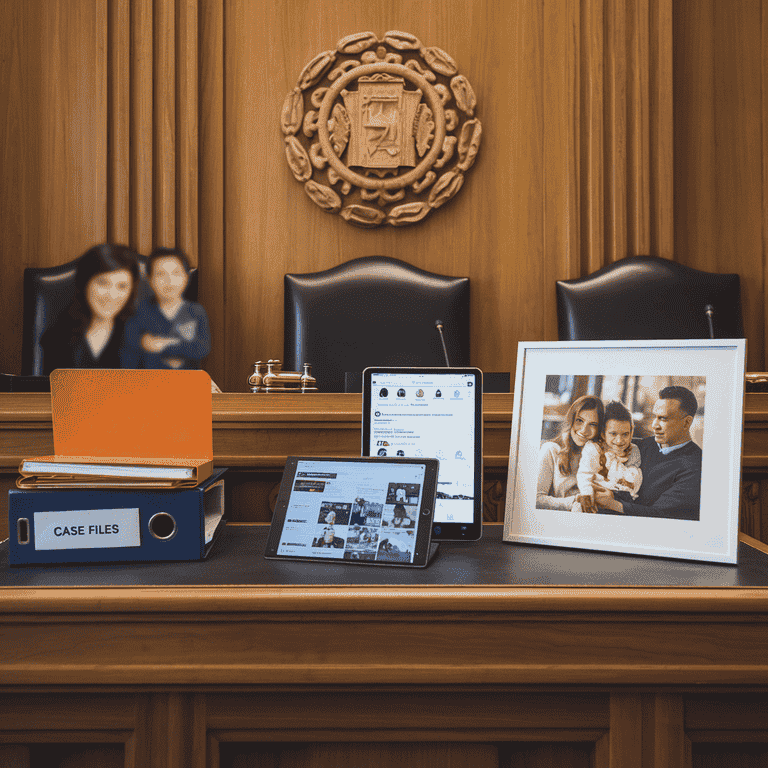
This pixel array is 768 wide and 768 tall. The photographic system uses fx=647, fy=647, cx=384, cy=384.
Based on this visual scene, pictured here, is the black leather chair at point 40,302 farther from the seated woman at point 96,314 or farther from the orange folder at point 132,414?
the orange folder at point 132,414

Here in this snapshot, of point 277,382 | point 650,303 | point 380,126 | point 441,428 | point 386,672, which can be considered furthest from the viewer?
point 380,126

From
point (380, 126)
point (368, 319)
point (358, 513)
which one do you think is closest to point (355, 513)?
point (358, 513)

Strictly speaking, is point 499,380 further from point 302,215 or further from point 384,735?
point 302,215

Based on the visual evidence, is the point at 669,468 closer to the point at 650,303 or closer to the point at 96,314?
the point at 650,303

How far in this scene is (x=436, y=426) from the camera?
2.70ft

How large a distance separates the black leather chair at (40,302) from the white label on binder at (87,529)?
203cm

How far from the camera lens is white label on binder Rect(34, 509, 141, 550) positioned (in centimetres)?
70

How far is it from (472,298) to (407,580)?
2.29m

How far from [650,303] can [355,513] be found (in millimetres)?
2133

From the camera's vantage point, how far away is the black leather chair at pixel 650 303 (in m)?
2.48

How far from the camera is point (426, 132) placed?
8.90ft

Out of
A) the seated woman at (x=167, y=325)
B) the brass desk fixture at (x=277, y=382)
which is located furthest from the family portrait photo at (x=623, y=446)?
the seated woman at (x=167, y=325)

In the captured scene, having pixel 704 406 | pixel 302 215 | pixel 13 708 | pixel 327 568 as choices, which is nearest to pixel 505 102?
pixel 302 215

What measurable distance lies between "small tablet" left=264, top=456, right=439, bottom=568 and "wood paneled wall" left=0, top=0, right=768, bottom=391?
2.14 meters
